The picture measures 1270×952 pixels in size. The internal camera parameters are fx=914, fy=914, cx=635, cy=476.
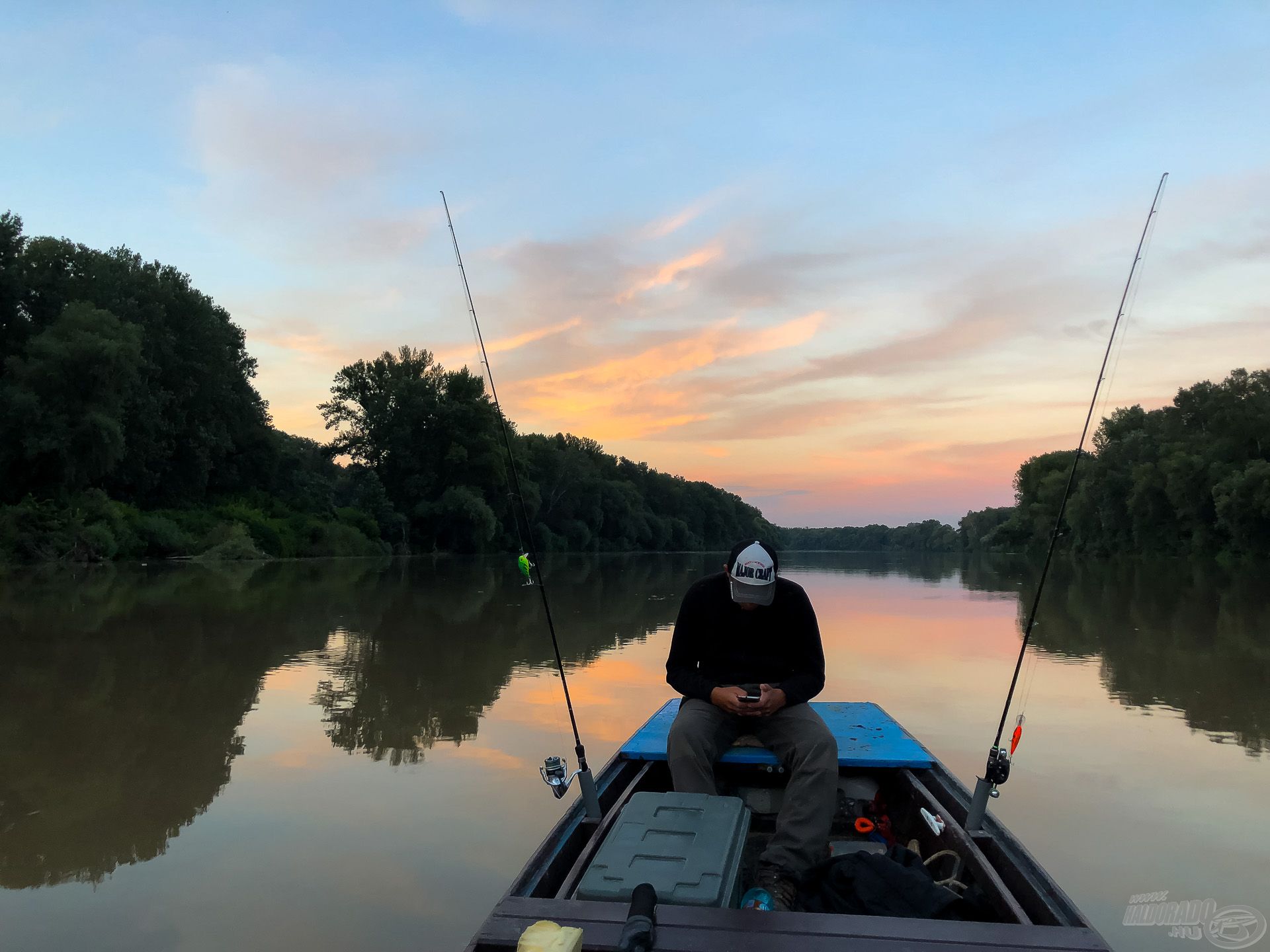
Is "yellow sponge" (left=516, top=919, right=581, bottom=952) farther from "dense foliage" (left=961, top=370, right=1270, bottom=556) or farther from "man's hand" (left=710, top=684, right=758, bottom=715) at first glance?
"dense foliage" (left=961, top=370, right=1270, bottom=556)

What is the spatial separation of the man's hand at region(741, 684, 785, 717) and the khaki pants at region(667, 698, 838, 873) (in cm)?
10

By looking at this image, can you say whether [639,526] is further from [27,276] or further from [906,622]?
[906,622]

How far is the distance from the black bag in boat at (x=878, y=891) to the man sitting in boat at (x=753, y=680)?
386 mm

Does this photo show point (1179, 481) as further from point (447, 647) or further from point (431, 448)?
point (447, 647)

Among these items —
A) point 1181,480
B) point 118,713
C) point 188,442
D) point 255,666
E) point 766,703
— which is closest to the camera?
point 766,703

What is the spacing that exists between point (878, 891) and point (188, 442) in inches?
1460

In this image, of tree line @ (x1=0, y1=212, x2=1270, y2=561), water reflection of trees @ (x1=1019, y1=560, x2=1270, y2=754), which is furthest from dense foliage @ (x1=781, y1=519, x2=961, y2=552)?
water reflection of trees @ (x1=1019, y1=560, x2=1270, y2=754)

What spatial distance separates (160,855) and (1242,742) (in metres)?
6.78

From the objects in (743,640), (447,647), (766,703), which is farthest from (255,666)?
(766,703)

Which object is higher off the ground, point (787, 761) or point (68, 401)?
point (68, 401)

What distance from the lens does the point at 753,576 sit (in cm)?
387

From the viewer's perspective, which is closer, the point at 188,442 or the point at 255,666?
the point at 255,666

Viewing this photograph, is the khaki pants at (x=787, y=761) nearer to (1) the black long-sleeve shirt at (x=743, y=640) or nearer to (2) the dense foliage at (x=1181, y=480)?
(1) the black long-sleeve shirt at (x=743, y=640)

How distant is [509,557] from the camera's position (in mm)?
49062
